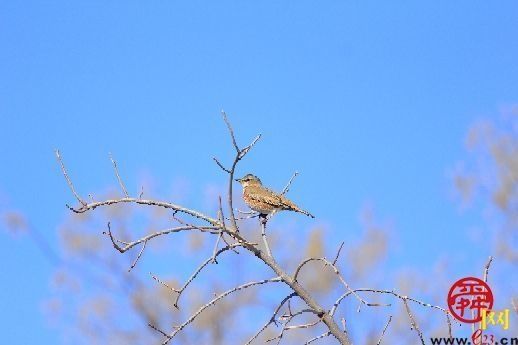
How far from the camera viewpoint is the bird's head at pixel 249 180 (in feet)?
26.1

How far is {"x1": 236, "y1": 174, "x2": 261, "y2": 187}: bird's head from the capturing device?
7.96 metres

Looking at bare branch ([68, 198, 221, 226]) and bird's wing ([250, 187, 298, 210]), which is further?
bird's wing ([250, 187, 298, 210])

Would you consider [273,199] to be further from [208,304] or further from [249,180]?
[208,304]

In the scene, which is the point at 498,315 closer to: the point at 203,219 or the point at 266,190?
the point at 203,219

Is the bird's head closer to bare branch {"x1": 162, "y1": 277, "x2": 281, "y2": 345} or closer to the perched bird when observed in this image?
the perched bird

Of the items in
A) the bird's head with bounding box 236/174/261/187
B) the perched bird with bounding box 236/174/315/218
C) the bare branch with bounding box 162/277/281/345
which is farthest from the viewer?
the bird's head with bounding box 236/174/261/187

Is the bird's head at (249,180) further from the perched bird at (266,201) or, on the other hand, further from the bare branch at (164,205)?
the bare branch at (164,205)

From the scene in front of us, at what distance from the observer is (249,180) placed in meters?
8.04

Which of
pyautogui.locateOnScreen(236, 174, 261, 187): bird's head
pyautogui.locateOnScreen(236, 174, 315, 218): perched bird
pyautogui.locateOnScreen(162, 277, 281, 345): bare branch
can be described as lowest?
pyautogui.locateOnScreen(162, 277, 281, 345): bare branch

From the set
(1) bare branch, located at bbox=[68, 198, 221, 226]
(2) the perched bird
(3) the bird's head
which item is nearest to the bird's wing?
(2) the perched bird

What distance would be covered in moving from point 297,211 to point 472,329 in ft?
12.2

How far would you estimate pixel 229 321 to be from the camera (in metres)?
16.3

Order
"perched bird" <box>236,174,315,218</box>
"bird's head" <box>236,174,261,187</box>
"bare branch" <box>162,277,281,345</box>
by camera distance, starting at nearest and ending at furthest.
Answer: "bare branch" <box>162,277,281,345</box>, "perched bird" <box>236,174,315,218</box>, "bird's head" <box>236,174,261,187</box>

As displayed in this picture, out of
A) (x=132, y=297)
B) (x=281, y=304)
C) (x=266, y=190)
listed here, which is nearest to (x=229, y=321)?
(x=132, y=297)
